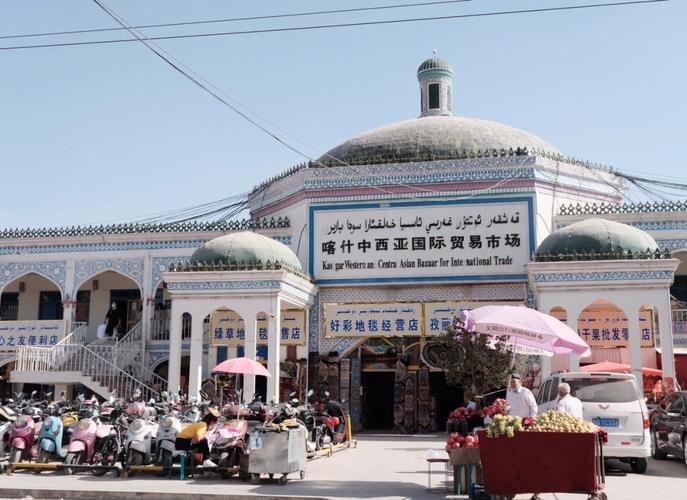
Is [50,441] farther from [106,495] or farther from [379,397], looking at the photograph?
[379,397]

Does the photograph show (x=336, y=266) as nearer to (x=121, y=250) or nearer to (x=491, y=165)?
(x=491, y=165)

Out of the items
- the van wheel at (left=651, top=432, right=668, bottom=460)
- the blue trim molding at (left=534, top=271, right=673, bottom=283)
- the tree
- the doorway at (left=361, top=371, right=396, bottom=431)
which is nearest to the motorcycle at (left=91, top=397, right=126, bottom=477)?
the tree

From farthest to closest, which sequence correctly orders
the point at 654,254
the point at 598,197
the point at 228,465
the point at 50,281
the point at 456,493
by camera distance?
the point at 50,281 → the point at 598,197 → the point at 654,254 → the point at 228,465 → the point at 456,493

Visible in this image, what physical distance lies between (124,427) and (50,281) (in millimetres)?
13902

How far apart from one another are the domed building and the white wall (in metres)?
1.91

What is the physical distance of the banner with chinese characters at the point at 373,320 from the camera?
1967cm

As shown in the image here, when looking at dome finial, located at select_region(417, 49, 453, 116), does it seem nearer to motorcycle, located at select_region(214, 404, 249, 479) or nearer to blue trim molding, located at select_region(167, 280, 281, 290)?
blue trim molding, located at select_region(167, 280, 281, 290)

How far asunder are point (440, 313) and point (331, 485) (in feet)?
33.5

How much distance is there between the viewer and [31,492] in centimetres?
932

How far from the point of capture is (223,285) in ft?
59.4

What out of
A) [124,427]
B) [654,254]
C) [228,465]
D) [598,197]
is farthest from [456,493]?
[598,197]

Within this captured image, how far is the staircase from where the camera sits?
63.8 feet

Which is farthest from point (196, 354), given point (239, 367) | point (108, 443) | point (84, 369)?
point (108, 443)

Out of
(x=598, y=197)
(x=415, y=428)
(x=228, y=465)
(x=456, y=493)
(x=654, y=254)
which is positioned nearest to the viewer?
(x=456, y=493)
